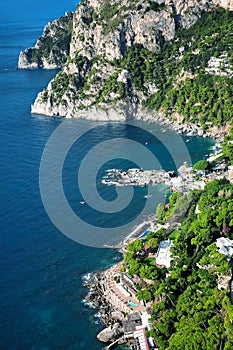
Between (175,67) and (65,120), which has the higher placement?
(175,67)

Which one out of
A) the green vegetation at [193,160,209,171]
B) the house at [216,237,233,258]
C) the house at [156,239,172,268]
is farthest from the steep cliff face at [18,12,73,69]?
the house at [216,237,233,258]

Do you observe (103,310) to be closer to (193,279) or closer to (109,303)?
(109,303)

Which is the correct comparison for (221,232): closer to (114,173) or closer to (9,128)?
(114,173)

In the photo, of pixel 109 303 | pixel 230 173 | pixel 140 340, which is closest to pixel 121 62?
pixel 230 173

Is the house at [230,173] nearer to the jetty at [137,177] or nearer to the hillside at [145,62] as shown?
the jetty at [137,177]

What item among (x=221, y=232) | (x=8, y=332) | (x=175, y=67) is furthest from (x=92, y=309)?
(x=175, y=67)

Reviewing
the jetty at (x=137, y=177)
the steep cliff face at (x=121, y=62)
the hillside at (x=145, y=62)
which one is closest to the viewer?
the jetty at (x=137, y=177)

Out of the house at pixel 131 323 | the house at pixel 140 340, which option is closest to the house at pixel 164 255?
the house at pixel 131 323
